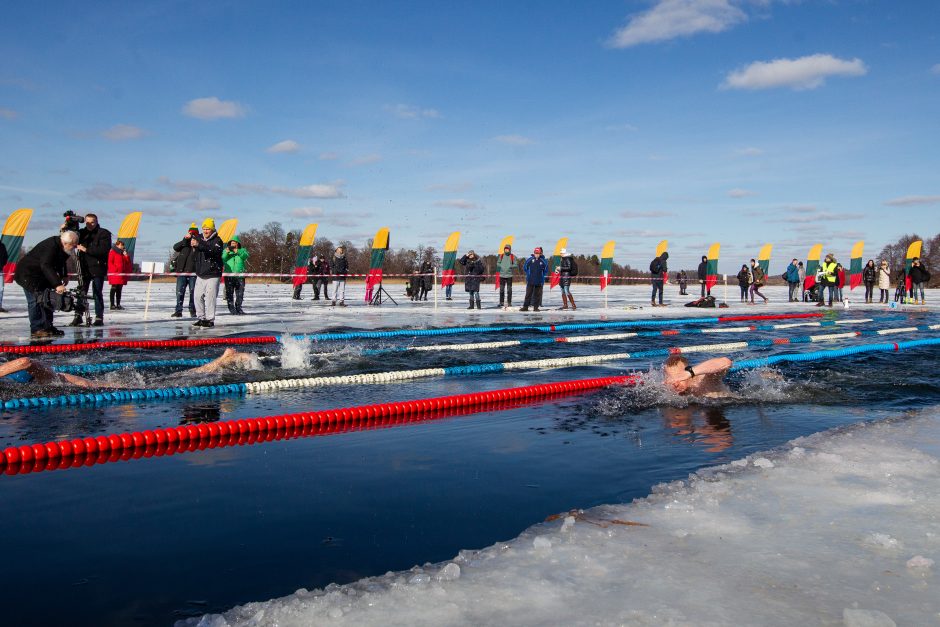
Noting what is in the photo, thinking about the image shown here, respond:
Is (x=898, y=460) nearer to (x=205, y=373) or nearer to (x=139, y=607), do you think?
(x=139, y=607)

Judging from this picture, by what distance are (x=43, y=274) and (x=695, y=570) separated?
33.2ft

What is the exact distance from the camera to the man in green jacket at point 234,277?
631 inches

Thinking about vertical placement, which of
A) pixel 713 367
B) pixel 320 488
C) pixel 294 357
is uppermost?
pixel 713 367

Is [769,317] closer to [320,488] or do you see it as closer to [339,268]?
[339,268]

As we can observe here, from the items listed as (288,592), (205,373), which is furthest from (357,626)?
(205,373)

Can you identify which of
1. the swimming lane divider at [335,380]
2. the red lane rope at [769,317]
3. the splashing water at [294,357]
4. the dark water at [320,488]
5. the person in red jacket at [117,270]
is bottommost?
the dark water at [320,488]

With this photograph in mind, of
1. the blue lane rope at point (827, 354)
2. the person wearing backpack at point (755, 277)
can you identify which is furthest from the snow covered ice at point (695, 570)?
the person wearing backpack at point (755, 277)

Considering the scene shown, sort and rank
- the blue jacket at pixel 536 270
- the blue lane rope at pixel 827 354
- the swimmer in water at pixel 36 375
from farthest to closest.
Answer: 1. the blue jacket at pixel 536 270
2. the blue lane rope at pixel 827 354
3. the swimmer in water at pixel 36 375

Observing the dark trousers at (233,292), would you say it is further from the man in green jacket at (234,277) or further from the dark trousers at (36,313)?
the dark trousers at (36,313)

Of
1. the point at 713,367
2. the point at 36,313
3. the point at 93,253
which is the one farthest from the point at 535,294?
the point at 713,367

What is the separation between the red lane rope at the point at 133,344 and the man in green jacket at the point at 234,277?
5.49 meters

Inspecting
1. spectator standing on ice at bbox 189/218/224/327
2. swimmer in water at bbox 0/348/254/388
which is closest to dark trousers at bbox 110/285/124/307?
spectator standing on ice at bbox 189/218/224/327

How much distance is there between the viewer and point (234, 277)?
16.2 m

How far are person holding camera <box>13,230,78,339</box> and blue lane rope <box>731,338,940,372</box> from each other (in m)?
8.97
